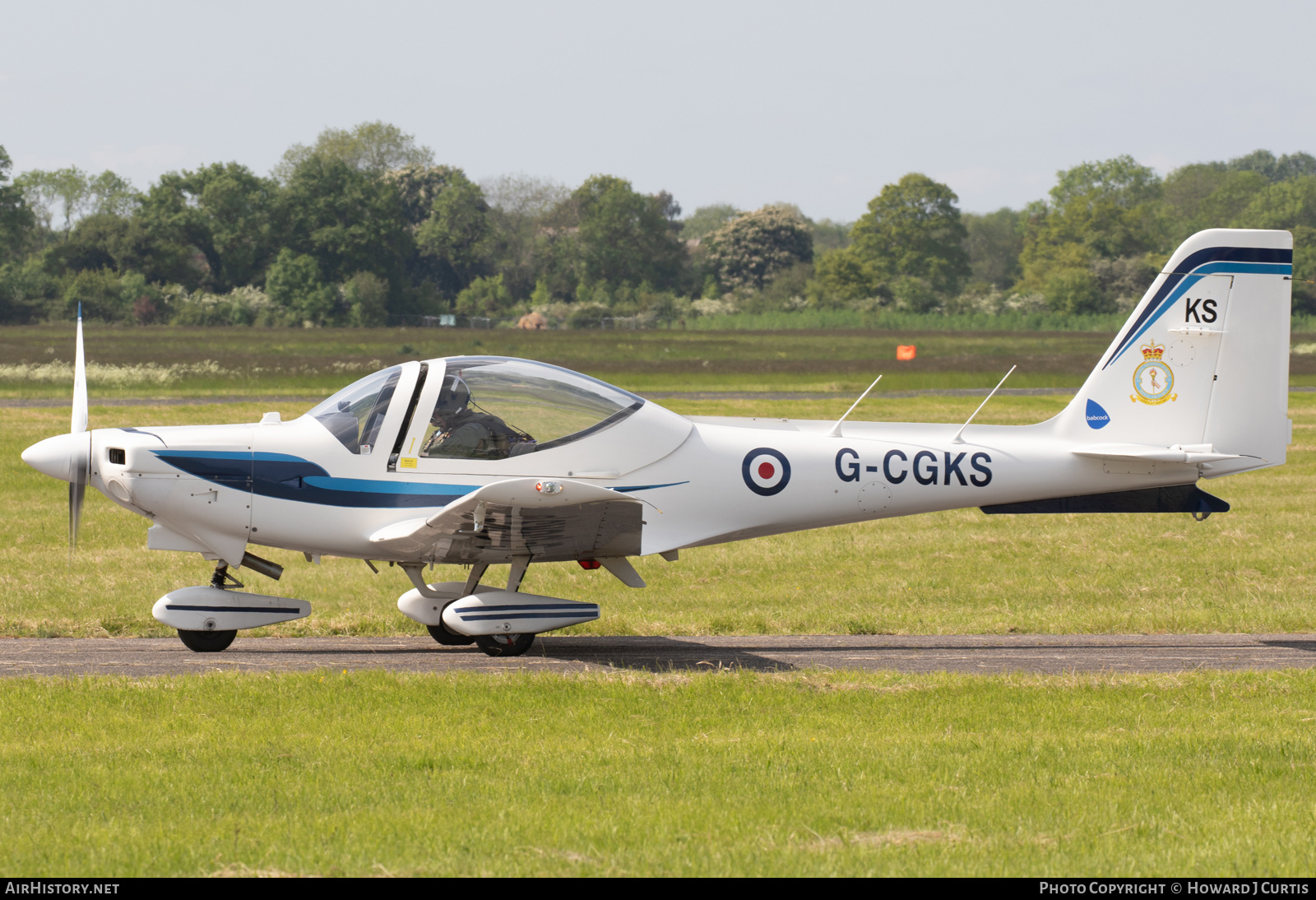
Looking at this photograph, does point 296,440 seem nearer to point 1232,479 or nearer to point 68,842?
point 68,842

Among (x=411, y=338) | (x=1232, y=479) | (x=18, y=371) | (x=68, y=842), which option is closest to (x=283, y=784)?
(x=68, y=842)

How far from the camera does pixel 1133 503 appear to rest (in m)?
11.0

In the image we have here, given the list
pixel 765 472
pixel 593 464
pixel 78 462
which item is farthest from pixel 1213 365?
pixel 78 462

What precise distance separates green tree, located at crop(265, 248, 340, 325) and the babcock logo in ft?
270

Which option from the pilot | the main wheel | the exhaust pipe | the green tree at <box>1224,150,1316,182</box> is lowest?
the main wheel

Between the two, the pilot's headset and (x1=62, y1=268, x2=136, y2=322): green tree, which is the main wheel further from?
(x1=62, y1=268, x2=136, y2=322): green tree

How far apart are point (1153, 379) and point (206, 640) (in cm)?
827

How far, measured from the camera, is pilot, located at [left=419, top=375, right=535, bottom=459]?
382 inches

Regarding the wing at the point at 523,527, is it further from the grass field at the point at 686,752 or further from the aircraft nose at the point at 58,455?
the aircraft nose at the point at 58,455

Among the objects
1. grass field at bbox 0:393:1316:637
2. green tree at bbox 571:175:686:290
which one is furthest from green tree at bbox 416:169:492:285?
grass field at bbox 0:393:1316:637

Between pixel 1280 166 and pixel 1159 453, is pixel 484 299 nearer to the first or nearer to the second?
pixel 1159 453

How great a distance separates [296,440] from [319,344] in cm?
5878

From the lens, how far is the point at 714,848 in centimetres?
528

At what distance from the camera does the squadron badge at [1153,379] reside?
35.8 feet
